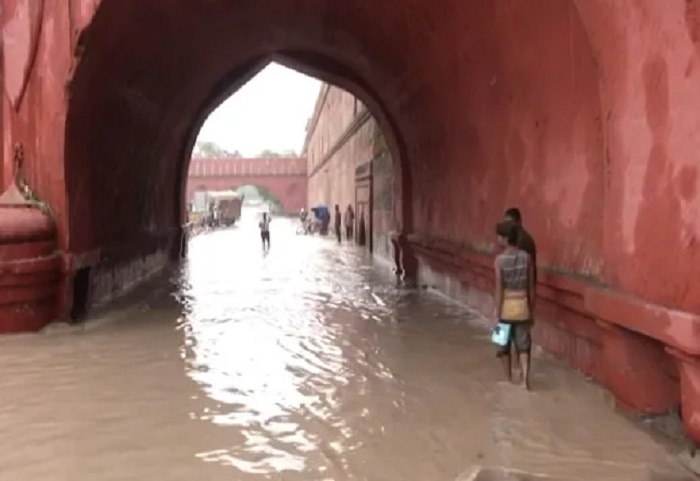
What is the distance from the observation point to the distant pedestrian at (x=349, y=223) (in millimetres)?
27244

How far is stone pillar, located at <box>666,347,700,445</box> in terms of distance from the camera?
4.24 m

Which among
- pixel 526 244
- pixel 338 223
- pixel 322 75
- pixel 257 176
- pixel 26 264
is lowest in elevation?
pixel 338 223

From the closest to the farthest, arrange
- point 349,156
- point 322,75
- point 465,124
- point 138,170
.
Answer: point 465,124, point 138,170, point 322,75, point 349,156

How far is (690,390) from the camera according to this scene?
4.33m

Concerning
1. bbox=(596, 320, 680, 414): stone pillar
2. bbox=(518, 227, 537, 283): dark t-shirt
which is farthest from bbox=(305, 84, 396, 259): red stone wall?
bbox=(596, 320, 680, 414): stone pillar

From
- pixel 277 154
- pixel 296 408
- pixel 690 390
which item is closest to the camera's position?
pixel 690 390

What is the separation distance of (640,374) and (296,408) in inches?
93.3

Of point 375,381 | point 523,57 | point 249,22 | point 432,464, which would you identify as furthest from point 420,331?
point 249,22

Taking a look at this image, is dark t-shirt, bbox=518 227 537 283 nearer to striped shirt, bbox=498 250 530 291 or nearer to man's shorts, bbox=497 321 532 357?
striped shirt, bbox=498 250 530 291

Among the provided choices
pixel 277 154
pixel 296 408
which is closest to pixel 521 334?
pixel 296 408

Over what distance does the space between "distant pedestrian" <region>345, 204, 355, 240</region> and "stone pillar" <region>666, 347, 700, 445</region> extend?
2266cm

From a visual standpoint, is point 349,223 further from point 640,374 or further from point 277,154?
point 277,154

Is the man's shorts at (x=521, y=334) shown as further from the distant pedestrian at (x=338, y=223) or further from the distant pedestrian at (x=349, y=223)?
the distant pedestrian at (x=338, y=223)

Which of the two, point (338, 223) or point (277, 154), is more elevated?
point (277, 154)
